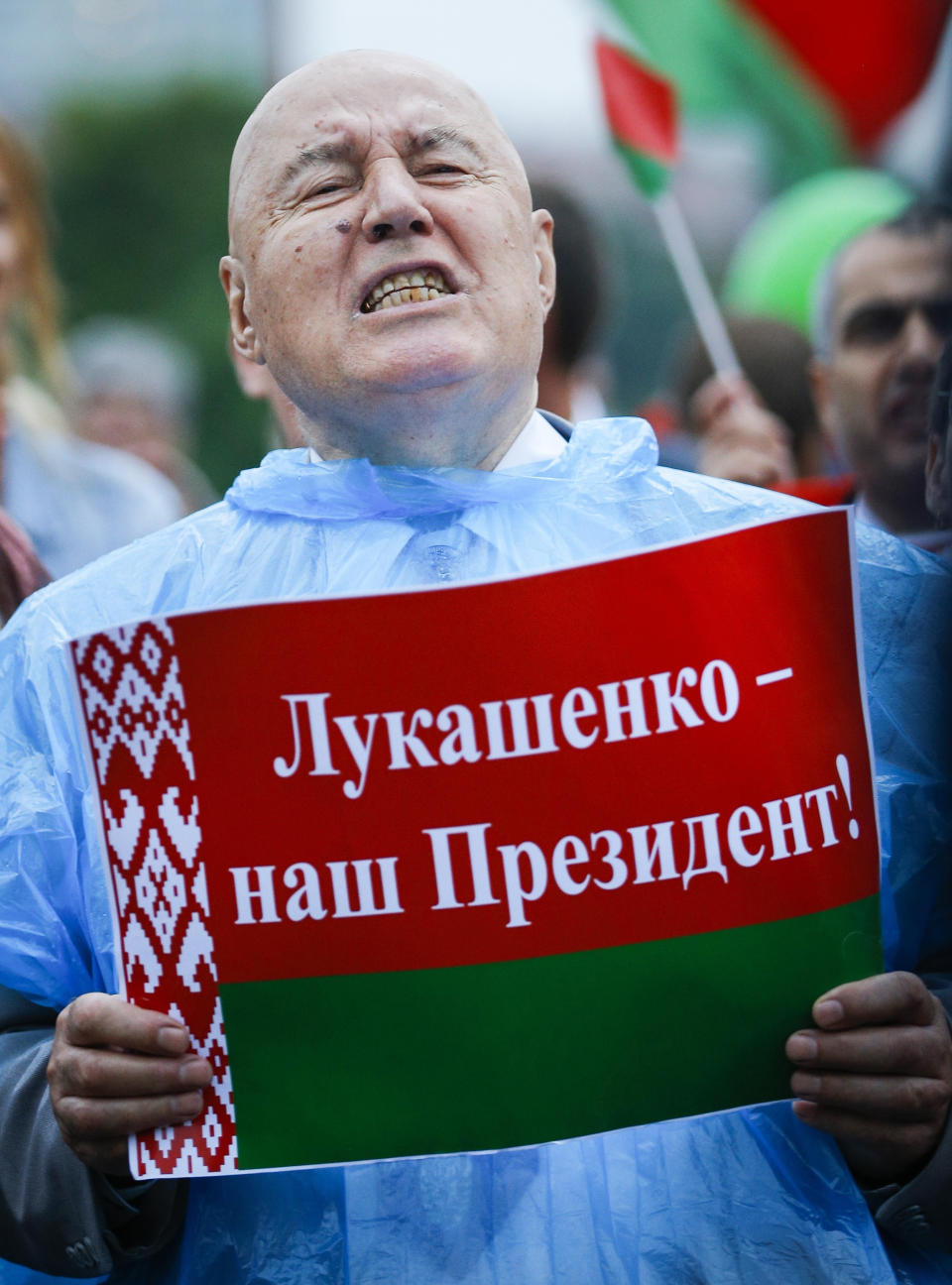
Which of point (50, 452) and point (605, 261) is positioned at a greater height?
point (605, 261)

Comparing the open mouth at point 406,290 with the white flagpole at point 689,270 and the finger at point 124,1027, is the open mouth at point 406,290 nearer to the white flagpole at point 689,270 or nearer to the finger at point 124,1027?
the finger at point 124,1027

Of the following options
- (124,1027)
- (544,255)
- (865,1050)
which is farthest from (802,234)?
(124,1027)

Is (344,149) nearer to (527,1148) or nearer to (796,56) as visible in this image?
(527,1148)

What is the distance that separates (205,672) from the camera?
148cm

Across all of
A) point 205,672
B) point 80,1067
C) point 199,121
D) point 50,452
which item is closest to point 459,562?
point 205,672

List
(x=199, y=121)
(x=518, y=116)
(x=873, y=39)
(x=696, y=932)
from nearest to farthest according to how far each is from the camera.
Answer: (x=696, y=932)
(x=873, y=39)
(x=518, y=116)
(x=199, y=121)

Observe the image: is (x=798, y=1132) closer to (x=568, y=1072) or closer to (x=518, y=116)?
(x=568, y=1072)

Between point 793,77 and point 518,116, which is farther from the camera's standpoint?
point 518,116

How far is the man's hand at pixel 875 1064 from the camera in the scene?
1.47 meters

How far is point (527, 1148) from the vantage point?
156 centimetres

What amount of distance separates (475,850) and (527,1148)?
1.00 ft

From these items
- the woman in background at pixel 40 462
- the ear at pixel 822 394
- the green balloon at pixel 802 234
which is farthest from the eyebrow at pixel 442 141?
the green balloon at pixel 802 234

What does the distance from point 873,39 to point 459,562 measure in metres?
2.05

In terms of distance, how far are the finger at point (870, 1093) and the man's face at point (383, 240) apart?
2.37 ft
